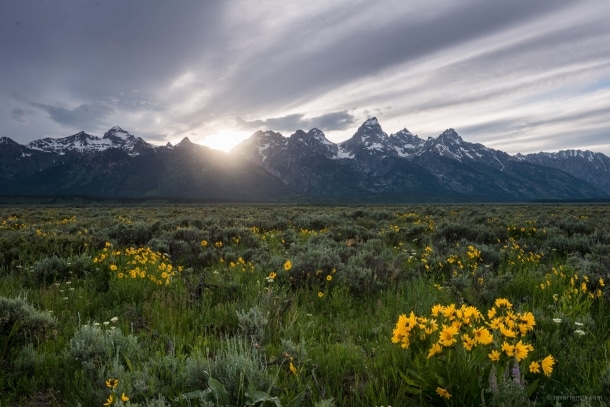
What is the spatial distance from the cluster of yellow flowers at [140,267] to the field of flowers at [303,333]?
2.3 inches

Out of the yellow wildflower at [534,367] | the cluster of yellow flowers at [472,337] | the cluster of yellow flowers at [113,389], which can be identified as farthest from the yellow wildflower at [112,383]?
the yellow wildflower at [534,367]

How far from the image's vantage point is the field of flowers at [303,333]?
2533 millimetres

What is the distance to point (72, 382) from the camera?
2.93 metres

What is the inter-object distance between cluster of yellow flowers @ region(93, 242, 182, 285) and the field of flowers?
0.06 m

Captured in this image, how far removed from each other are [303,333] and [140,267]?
426 centimetres

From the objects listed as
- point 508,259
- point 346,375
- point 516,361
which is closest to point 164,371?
point 346,375

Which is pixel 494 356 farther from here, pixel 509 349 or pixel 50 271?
pixel 50 271

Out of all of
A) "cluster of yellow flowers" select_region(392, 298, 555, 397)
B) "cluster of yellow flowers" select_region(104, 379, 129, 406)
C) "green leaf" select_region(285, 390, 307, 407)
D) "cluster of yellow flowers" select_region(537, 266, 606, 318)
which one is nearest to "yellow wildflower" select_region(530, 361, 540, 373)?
"cluster of yellow flowers" select_region(392, 298, 555, 397)

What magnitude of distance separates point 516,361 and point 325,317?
2.70 meters

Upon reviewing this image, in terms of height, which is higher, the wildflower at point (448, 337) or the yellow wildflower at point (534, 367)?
the wildflower at point (448, 337)

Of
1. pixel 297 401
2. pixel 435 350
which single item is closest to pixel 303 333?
pixel 297 401

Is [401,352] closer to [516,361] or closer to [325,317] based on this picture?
[516,361]

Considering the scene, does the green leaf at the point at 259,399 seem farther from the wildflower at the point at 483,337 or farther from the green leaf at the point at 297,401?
the wildflower at the point at 483,337

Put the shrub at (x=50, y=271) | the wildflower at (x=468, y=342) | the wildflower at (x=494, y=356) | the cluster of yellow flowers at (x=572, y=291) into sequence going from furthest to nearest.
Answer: the shrub at (x=50, y=271) → the cluster of yellow flowers at (x=572, y=291) → the wildflower at (x=468, y=342) → the wildflower at (x=494, y=356)
